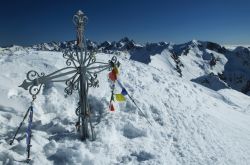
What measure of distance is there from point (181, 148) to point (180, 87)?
5900 millimetres

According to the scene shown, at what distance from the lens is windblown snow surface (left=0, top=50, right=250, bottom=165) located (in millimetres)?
8703

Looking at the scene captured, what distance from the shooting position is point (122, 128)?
34.1 ft

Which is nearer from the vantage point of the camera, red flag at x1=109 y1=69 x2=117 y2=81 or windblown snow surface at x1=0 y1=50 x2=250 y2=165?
windblown snow surface at x1=0 y1=50 x2=250 y2=165

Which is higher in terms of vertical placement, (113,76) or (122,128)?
(113,76)

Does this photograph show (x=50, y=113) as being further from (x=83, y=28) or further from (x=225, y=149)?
(x=225, y=149)

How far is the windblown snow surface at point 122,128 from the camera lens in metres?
8.70

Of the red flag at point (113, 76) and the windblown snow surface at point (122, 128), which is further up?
the red flag at point (113, 76)

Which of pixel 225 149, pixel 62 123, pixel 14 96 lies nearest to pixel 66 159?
pixel 62 123

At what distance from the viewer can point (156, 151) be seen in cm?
955

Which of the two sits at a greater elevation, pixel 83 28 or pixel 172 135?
pixel 83 28

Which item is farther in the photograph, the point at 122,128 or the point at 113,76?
the point at 122,128

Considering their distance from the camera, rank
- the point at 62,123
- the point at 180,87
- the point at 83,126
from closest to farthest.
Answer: the point at 83,126, the point at 62,123, the point at 180,87

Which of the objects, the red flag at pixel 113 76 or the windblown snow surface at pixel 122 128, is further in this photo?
the red flag at pixel 113 76

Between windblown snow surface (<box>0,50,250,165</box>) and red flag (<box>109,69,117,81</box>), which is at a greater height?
red flag (<box>109,69,117,81</box>)
